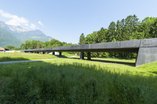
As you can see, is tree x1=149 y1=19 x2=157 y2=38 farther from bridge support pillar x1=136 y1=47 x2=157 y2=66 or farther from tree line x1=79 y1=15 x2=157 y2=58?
bridge support pillar x1=136 y1=47 x2=157 y2=66

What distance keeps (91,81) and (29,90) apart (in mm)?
2457

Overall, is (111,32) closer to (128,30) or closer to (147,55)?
(128,30)

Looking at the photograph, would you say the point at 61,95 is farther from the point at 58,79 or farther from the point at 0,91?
the point at 0,91

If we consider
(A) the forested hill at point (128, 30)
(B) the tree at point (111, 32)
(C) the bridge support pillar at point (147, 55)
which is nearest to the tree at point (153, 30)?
(A) the forested hill at point (128, 30)

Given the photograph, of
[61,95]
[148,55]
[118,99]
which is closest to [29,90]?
[61,95]

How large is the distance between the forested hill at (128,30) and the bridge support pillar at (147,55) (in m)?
45.9

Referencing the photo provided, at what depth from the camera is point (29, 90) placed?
23.7 ft

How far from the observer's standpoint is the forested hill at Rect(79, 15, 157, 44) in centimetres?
6962

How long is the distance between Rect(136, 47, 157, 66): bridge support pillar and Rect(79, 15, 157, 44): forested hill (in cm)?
4593

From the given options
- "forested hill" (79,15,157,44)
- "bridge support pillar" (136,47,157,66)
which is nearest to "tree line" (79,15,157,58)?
"forested hill" (79,15,157,44)

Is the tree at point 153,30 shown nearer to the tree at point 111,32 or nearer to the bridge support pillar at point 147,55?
the tree at point 111,32

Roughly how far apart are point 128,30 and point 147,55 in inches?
2229

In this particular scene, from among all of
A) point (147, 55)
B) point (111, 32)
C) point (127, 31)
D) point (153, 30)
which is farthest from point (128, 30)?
point (147, 55)

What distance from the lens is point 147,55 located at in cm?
2427
